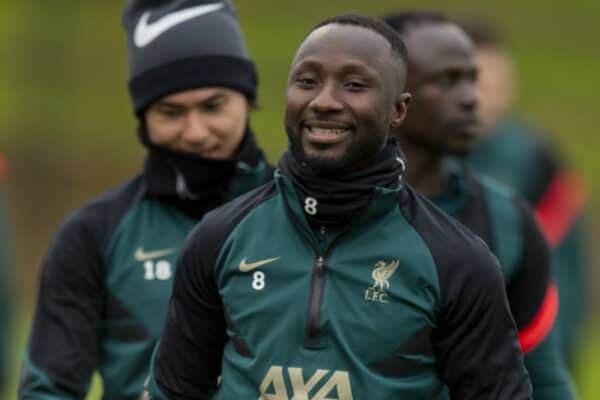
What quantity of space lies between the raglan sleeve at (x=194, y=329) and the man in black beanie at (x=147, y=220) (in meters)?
0.81

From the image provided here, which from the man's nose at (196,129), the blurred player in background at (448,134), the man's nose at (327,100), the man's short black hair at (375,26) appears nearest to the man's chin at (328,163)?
the man's nose at (327,100)

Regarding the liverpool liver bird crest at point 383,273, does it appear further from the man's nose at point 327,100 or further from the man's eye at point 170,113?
the man's eye at point 170,113

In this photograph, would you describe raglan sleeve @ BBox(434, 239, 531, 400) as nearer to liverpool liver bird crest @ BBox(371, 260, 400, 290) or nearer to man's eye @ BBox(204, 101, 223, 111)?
liverpool liver bird crest @ BBox(371, 260, 400, 290)

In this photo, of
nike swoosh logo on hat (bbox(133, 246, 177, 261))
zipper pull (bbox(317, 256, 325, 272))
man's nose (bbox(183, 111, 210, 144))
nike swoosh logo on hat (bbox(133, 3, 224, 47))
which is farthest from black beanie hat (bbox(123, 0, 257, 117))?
zipper pull (bbox(317, 256, 325, 272))

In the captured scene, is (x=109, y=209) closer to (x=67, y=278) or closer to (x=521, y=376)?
(x=67, y=278)

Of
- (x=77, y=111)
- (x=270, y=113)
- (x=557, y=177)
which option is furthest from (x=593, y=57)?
(x=557, y=177)

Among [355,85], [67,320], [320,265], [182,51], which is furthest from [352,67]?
[67,320]

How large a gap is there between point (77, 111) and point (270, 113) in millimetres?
3344

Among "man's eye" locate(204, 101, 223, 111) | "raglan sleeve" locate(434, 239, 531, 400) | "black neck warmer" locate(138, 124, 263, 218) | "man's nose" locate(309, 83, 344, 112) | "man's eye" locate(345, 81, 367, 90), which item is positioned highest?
"man's eye" locate(345, 81, 367, 90)

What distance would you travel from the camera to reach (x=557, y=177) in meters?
9.48

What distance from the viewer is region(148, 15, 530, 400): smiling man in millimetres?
3998

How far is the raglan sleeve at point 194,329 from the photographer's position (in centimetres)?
418

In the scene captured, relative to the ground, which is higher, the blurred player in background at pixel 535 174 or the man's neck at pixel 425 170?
the man's neck at pixel 425 170

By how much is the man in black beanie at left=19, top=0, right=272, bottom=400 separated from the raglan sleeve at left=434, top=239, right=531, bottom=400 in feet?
4.37
